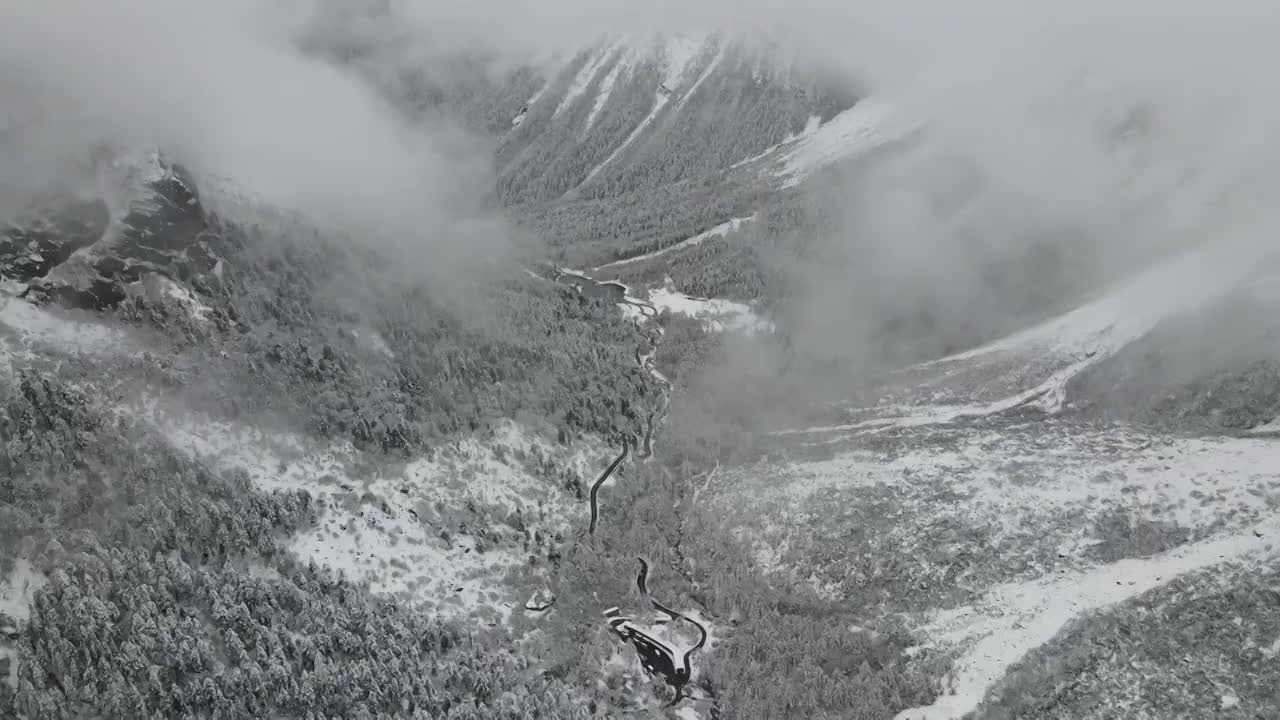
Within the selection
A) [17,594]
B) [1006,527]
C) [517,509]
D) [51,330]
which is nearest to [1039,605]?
[1006,527]

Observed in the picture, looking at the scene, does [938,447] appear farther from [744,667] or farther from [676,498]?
[744,667]

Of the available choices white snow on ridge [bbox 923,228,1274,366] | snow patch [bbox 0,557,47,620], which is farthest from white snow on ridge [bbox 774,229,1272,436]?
snow patch [bbox 0,557,47,620]

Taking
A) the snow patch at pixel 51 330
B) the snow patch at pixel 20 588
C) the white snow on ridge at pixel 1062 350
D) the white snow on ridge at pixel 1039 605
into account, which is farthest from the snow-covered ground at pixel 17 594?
the white snow on ridge at pixel 1062 350

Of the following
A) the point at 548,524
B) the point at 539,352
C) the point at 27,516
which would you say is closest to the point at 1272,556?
the point at 548,524

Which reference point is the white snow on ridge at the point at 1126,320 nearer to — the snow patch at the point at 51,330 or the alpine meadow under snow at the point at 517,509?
the alpine meadow under snow at the point at 517,509

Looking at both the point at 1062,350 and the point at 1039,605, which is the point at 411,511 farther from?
the point at 1062,350
